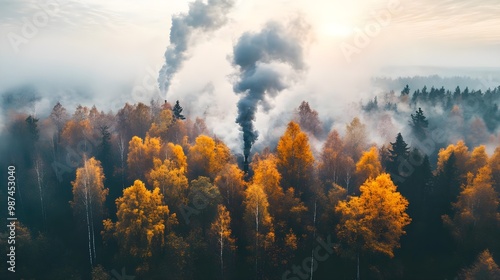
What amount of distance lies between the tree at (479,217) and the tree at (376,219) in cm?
800

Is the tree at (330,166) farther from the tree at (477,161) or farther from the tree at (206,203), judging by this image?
the tree at (477,161)

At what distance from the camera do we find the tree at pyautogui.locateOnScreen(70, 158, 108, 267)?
3834 cm

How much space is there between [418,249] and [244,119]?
26.5m

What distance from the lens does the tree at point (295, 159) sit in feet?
126

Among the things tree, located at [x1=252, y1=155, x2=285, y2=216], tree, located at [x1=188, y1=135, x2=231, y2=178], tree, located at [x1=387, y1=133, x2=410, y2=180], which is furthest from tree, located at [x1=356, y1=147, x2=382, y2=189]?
tree, located at [x1=188, y1=135, x2=231, y2=178]

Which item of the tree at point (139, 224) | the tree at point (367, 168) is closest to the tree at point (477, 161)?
the tree at point (367, 168)

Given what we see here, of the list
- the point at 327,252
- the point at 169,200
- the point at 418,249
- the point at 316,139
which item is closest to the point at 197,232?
the point at 169,200

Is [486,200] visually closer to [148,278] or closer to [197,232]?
[197,232]

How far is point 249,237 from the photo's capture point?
109 ft

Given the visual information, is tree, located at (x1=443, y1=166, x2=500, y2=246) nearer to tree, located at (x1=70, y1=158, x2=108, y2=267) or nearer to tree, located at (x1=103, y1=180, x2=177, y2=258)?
tree, located at (x1=103, y1=180, x2=177, y2=258)

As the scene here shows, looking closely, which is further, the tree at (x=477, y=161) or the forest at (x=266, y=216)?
the tree at (x=477, y=161)

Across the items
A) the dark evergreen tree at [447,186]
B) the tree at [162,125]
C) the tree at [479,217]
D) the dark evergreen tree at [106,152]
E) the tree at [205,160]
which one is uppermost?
the tree at [162,125]

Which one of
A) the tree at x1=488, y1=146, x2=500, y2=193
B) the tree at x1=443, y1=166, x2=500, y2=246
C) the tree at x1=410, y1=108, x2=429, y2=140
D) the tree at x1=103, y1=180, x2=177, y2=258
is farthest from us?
the tree at x1=410, y1=108, x2=429, y2=140

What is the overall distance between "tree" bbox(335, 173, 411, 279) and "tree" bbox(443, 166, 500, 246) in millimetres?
8003
